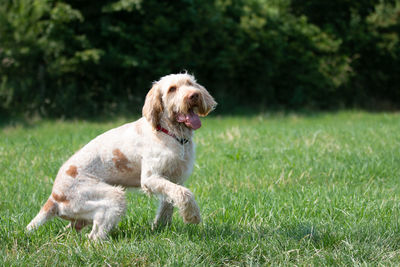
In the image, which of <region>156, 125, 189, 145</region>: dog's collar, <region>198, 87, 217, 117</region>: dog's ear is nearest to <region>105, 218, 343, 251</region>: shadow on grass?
<region>156, 125, 189, 145</region>: dog's collar

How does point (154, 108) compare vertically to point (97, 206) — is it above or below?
above

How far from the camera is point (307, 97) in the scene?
21953 mm

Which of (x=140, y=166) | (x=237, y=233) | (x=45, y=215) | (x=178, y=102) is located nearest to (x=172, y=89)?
(x=178, y=102)

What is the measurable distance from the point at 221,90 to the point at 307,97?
4.82m

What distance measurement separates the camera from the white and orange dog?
3689mm

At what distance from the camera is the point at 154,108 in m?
3.93

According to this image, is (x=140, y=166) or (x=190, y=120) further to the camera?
(x=140, y=166)

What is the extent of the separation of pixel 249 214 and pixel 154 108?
136 centimetres

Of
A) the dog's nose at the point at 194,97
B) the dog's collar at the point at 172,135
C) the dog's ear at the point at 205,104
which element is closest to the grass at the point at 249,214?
the dog's collar at the point at 172,135

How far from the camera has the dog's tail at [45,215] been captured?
3.74m

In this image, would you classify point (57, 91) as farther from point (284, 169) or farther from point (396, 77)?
point (396, 77)

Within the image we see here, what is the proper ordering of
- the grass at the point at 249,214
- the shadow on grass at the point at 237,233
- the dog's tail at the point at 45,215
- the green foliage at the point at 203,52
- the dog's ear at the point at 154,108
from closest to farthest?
the grass at the point at 249,214, the shadow on grass at the point at 237,233, the dog's tail at the point at 45,215, the dog's ear at the point at 154,108, the green foliage at the point at 203,52

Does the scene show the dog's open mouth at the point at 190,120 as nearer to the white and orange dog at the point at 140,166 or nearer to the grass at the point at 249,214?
the white and orange dog at the point at 140,166

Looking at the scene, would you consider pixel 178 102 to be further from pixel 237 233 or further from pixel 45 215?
pixel 45 215
